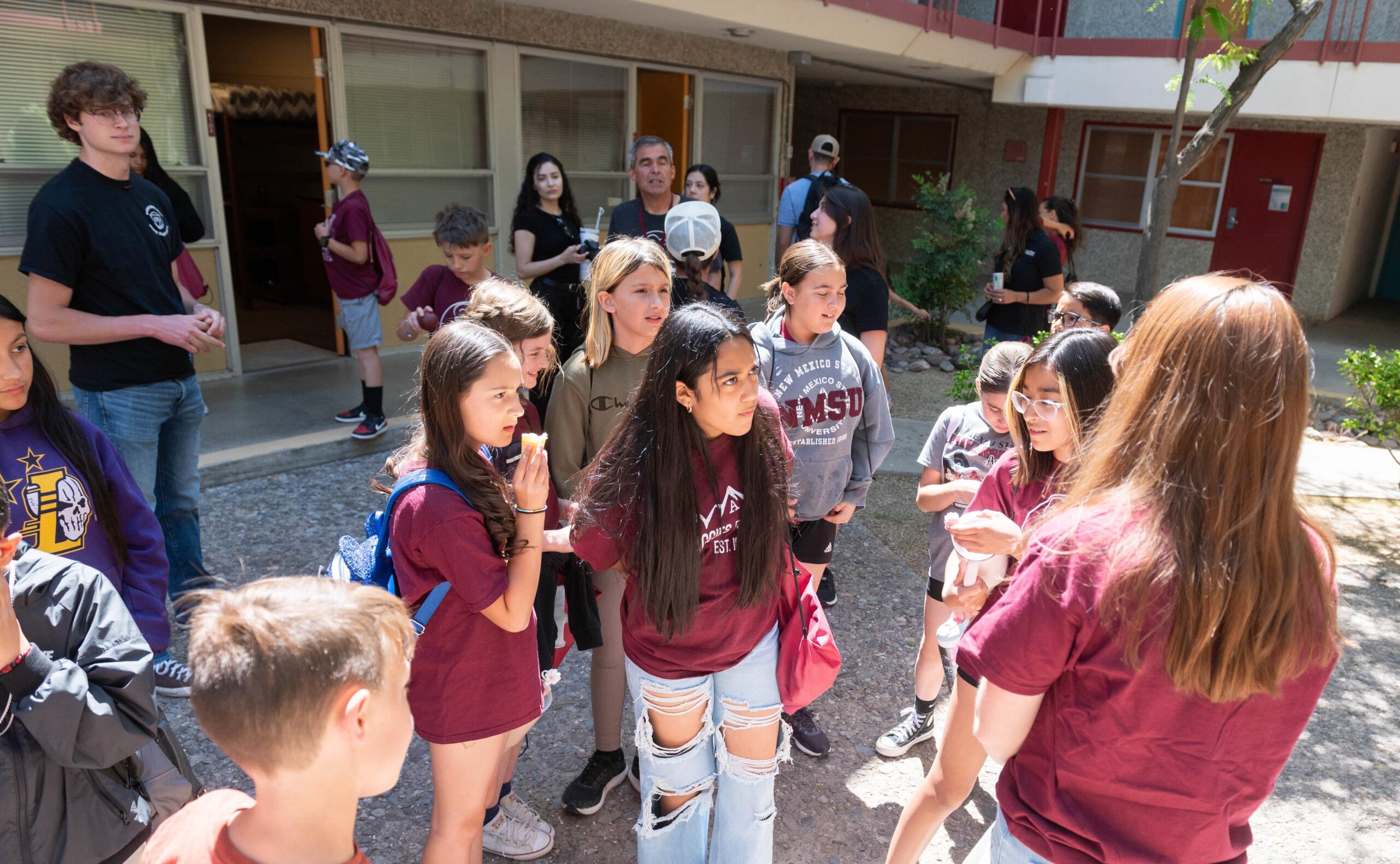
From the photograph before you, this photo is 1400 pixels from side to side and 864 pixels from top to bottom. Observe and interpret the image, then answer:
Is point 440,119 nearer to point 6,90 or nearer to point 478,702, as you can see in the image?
point 6,90

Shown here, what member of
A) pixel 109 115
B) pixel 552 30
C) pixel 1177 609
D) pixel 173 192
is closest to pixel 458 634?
pixel 1177 609

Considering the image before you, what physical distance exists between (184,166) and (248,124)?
151 inches

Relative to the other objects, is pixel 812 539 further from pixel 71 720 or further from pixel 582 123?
pixel 582 123

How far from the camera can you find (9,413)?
2.26 meters

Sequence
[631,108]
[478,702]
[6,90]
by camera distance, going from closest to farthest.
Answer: [478,702] → [6,90] → [631,108]

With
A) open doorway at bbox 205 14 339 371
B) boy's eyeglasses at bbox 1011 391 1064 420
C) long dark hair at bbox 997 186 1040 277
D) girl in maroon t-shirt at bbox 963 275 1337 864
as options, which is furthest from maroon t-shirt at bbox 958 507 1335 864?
open doorway at bbox 205 14 339 371

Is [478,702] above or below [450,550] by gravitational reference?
below

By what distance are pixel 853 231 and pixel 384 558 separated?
2.65m

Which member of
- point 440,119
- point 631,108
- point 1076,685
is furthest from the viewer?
point 631,108

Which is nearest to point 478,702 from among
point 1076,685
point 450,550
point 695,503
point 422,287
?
point 450,550

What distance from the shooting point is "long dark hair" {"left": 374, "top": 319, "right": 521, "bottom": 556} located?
1947 millimetres

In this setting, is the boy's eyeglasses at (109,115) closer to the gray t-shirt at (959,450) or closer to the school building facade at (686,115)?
the gray t-shirt at (959,450)

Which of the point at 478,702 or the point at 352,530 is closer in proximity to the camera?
the point at 478,702

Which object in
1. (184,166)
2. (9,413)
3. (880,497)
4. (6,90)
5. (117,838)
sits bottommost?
(880,497)
